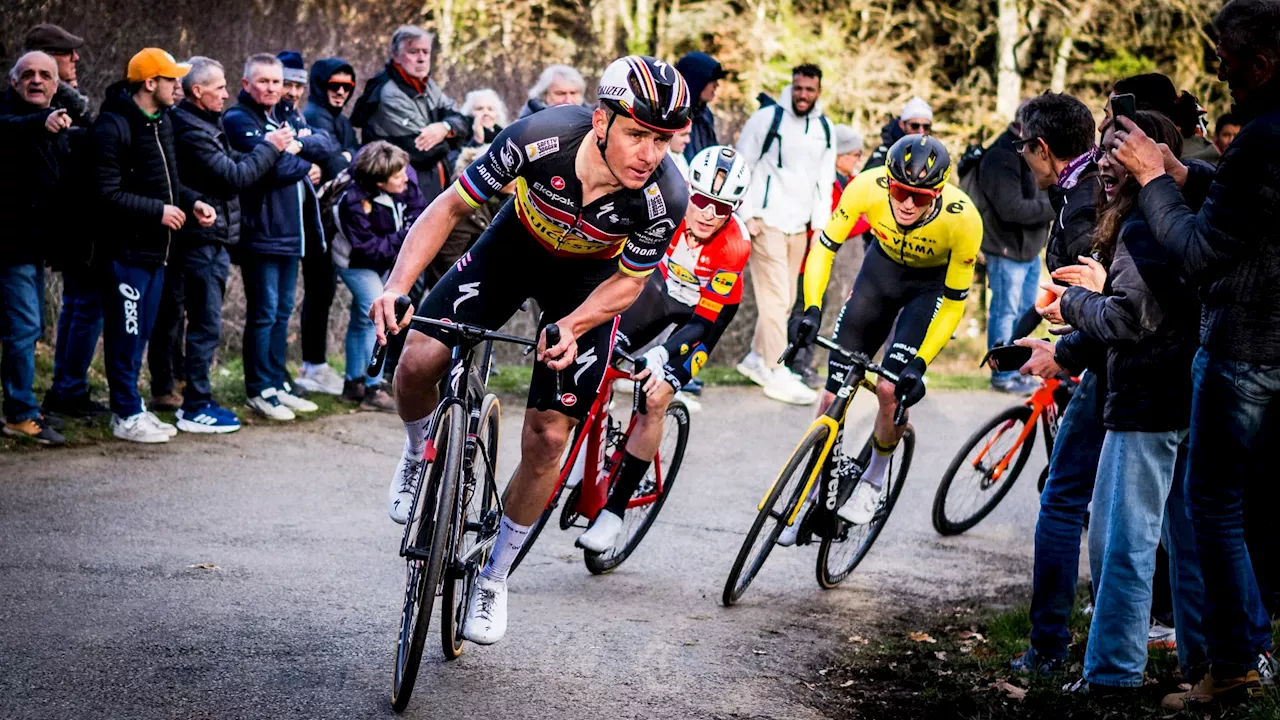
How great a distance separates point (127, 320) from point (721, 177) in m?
4.04

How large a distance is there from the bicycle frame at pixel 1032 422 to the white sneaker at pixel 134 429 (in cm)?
550

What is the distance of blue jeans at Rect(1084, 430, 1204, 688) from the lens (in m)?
5.05

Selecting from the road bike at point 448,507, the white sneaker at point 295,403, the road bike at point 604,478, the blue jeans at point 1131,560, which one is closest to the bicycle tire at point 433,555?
the road bike at point 448,507

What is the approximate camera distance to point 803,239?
13.0 m

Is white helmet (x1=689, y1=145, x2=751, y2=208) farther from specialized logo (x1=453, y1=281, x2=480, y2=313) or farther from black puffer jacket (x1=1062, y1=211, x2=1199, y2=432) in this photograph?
black puffer jacket (x1=1062, y1=211, x2=1199, y2=432)

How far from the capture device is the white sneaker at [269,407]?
1008 cm

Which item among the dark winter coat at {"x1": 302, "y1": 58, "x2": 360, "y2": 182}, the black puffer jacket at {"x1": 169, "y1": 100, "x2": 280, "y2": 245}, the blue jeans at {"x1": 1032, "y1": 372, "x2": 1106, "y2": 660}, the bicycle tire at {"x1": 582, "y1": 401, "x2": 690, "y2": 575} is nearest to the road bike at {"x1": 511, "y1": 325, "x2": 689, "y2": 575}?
the bicycle tire at {"x1": 582, "y1": 401, "x2": 690, "y2": 575}

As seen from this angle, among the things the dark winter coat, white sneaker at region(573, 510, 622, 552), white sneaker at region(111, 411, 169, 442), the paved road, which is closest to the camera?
the paved road

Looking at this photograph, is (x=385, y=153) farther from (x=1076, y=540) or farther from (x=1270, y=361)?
(x=1270, y=361)

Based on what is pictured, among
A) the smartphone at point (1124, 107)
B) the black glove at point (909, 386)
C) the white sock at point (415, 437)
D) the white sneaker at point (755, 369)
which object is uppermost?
the smartphone at point (1124, 107)

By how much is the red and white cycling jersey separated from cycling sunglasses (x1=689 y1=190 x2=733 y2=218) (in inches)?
4.6

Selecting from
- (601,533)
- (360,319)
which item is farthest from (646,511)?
(360,319)

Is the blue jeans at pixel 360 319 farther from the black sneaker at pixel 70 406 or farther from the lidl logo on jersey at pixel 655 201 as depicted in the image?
the lidl logo on jersey at pixel 655 201

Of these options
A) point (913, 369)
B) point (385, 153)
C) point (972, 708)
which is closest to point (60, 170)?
point (385, 153)
